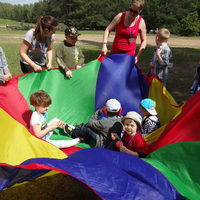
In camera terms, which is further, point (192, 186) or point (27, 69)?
point (27, 69)

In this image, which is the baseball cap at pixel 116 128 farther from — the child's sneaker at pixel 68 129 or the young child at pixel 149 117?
the child's sneaker at pixel 68 129

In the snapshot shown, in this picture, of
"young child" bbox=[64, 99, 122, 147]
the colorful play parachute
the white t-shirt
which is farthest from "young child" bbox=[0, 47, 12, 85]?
"young child" bbox=[64, 99, 122, 147]

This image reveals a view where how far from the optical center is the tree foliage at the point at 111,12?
2850cm

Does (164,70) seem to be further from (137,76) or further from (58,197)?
(58,197)

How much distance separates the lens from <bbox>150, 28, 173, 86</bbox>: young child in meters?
4.29

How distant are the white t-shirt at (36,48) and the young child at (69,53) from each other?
28 centimetres

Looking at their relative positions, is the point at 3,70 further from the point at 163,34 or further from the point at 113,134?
the point at 163,34

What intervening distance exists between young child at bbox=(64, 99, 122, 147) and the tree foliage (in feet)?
81.5

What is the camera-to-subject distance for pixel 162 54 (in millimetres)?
4422

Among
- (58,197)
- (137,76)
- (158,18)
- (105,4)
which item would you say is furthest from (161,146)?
(105,4)

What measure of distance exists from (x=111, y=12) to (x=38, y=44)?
38.1m

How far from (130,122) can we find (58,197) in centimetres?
97

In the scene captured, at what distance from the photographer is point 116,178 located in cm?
167

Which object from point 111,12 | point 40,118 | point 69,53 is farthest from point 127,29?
point 111,12
